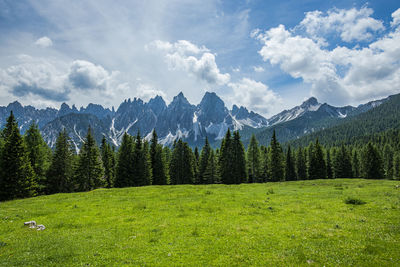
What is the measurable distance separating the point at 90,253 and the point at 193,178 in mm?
67211

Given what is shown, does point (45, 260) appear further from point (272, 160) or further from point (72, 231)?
point (272, 160)

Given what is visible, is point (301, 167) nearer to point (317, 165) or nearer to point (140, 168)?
point (317, 165)

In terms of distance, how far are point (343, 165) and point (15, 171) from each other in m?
111

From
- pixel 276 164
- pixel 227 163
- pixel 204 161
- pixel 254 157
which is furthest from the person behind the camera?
pixel 204 161

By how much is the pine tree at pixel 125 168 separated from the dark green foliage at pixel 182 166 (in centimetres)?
1951

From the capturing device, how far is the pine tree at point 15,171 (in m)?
35.5

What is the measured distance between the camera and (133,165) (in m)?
63.6

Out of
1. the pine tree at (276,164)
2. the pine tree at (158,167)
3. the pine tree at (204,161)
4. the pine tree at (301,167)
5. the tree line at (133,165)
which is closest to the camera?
the tree line at (133,165)

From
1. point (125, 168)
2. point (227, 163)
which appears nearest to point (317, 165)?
point (227, 163)

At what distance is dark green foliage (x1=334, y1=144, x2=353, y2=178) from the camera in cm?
8819

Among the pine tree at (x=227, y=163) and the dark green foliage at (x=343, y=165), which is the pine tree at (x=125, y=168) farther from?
the dark green foliage at (x=343, y=165)

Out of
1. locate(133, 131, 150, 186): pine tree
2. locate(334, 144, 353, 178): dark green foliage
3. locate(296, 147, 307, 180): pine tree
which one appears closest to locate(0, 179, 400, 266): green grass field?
locate(133, 131, 150, 186): pine tree

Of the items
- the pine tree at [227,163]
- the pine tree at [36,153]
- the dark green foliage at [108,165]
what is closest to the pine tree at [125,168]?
the dark green foliage at [108,165]

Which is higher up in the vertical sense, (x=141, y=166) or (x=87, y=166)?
(x=87, y=166)
